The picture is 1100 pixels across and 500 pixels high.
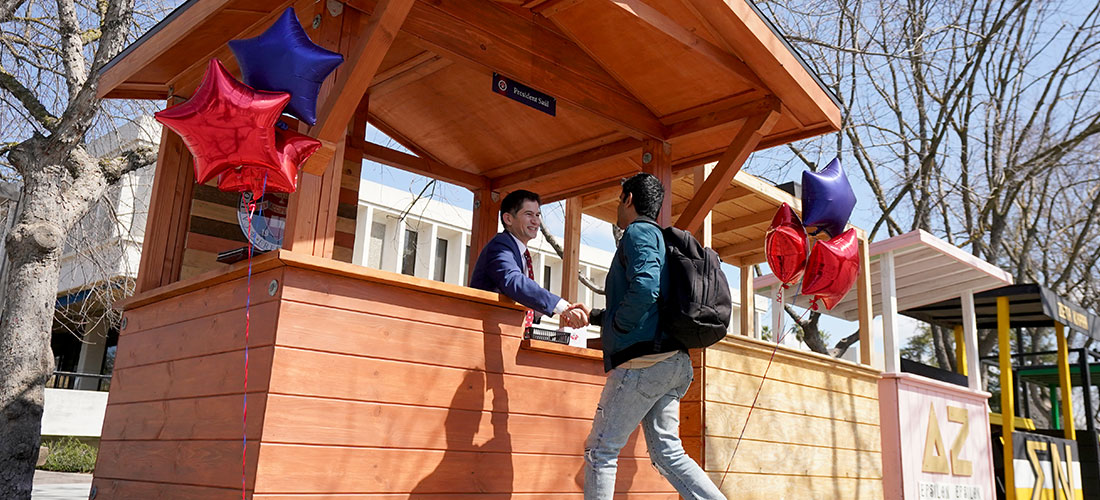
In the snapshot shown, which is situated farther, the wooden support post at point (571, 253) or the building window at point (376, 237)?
the building window at point (376, 237)

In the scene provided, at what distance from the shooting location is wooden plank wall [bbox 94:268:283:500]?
341cm

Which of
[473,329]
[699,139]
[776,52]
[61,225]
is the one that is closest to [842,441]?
[699,139]

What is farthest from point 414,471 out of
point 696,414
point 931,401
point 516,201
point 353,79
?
point 931,401

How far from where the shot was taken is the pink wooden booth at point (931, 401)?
7.13 m

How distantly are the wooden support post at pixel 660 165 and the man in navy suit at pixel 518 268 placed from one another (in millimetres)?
1259

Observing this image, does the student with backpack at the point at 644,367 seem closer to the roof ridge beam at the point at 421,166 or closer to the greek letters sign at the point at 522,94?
the greek letters sign at the point at 522,94

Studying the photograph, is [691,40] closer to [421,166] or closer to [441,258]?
[421,166]

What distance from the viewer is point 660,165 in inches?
224

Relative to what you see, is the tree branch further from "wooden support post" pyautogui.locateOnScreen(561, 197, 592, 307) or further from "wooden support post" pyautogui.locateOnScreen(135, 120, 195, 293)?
"wooden support post" pyautogui.locateOnScreen(561, 197, 592, 307)

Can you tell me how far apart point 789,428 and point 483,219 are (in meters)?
2.88

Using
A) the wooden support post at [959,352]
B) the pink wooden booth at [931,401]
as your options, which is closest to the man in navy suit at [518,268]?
the pink wooden booth at [931,401]

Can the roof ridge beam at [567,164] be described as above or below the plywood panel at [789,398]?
above

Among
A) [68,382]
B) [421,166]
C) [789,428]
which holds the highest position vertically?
[421,166]

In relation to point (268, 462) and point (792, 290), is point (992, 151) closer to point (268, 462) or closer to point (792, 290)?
point (792, 290)
